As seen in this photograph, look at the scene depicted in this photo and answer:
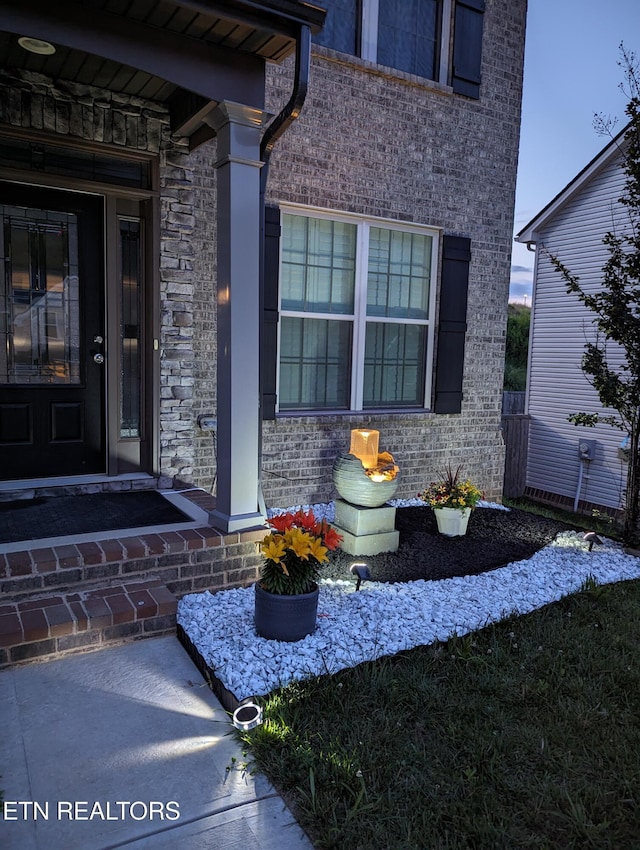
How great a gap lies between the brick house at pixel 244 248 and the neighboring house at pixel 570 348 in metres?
2.52

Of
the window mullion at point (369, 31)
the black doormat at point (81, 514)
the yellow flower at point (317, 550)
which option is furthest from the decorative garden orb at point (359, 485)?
the window mullion at point (369, 31)

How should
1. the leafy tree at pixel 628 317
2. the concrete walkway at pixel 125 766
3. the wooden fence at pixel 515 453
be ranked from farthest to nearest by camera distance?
the wooden fence at pixel 515 453 < the leafy tree at pixel 628 317 < the concrete walkway at pixel 125 766

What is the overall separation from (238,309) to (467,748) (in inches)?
93.8

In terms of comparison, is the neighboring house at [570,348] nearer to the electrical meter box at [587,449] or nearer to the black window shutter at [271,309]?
the electrical meter box at [587,449]

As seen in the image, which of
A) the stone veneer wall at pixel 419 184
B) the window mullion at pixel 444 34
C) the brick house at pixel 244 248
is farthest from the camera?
the window mullion at pixel 444 34

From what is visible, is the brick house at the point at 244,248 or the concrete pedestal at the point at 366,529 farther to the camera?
the concrete pedestal at the point at 366,529

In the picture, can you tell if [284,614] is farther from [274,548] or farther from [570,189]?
[570,189]

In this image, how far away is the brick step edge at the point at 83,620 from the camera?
2762 millimetres

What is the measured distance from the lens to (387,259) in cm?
576

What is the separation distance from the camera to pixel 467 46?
582 cm

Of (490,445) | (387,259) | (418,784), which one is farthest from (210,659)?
(490,445)

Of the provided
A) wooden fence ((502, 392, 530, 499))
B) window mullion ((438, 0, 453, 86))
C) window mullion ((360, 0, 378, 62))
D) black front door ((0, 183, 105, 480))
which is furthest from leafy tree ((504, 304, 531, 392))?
black front door ((0, 183, 105, 480))

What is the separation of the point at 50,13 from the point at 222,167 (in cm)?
102

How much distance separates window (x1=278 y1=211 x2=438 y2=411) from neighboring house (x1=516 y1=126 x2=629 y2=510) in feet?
10.9
